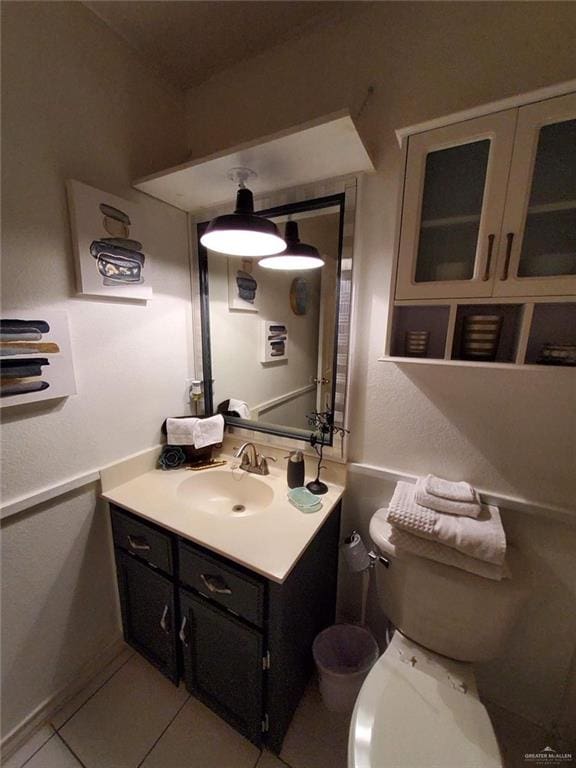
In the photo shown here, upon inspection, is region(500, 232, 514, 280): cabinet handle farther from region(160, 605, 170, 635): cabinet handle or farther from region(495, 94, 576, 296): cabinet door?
region(160, 605, 170, 635): cabinet handle

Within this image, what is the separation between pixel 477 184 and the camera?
79 centimetres

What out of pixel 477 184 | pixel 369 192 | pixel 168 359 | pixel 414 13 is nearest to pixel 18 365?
pixel 168 359

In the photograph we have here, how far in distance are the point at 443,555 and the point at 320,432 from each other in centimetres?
58

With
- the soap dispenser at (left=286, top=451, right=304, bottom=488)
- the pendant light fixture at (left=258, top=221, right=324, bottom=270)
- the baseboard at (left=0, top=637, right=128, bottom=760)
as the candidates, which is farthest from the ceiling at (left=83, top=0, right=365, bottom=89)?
the baseboard at (left=0, top=637, right=128, bottom=760)

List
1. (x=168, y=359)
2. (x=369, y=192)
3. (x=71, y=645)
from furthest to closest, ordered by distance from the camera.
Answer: (x=168, y=359) < (x=71, y=645) < (x=369, y=192)

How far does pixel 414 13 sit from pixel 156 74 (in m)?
0.97

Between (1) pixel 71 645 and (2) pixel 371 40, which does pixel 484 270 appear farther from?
(1) pixel 71 645

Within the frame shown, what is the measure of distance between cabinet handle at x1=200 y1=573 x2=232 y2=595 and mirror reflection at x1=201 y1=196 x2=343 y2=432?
634 mm

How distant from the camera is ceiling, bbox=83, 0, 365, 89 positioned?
98 centimetres

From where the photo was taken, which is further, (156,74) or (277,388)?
(277,388)

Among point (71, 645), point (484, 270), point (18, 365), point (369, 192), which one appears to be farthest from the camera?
point (71, 645)

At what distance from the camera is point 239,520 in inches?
39.9

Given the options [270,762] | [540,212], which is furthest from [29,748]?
[540,212]

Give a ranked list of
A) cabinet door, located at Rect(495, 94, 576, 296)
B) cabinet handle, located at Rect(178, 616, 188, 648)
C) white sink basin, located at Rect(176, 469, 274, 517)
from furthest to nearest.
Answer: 1. white sink basin, located at Rect(176, 469, 274, 517)
2. cabinet handle, located at Rect(178, 616, 188, 648)
3. cabinet door, located at Rect(495, 94, 576, 296)
